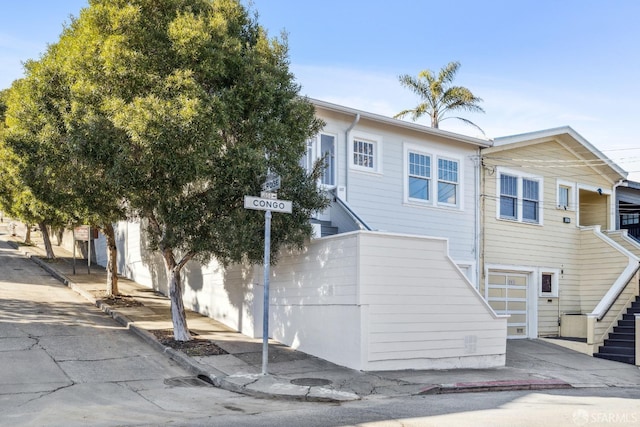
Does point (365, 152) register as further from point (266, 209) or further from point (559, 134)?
point (559, 134)

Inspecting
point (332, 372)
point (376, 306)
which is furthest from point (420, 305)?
point (332, 372)

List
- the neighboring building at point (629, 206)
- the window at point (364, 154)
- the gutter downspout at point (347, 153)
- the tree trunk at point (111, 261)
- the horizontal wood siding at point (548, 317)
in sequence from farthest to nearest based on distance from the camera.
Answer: the neighboring building at point (629, 206) → the horizontal wood siding at point (548, 317) → the tree trunk at point (111, 261) → the window at point (364, 154) → the gutter downspout at point (347, 153)

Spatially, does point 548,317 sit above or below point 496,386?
above

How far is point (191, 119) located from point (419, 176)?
890 centimetres

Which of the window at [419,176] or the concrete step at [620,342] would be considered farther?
the window at [419,176]

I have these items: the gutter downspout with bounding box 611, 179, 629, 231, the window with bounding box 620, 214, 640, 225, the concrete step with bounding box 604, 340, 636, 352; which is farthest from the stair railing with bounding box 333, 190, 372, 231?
the window with bounding box 620, 214, 640, 225

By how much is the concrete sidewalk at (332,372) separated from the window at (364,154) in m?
5.79

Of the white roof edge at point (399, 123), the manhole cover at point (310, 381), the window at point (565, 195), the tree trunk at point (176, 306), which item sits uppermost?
the white roof edge at point (399, 123)

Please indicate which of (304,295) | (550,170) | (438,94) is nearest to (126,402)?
(304,295)

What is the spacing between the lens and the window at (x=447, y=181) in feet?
61.0

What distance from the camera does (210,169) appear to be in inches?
463

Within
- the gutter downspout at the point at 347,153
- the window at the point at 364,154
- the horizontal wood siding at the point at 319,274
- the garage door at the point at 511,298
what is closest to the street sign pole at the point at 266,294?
the horizontal wood siding at the point at 319,274

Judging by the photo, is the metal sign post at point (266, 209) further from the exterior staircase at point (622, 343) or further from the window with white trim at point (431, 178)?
the exterior staircase at point (622, 343)

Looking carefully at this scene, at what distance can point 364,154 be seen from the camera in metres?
17.1
